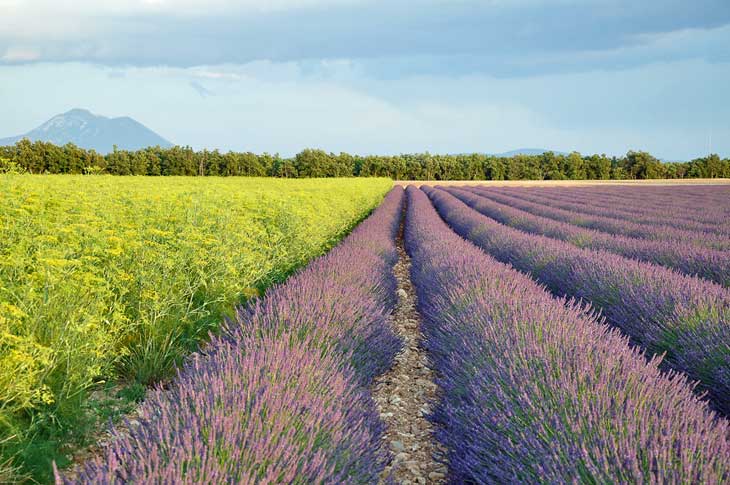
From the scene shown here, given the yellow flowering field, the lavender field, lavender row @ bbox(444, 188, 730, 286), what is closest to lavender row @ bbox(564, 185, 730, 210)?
lavender row @ bbox(444, 188, 730, 286)

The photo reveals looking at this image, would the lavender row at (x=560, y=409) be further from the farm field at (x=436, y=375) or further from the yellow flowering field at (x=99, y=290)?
the yellow flowering field at (x=99, y=290)

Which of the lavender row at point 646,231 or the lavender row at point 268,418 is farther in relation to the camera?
the lavender row at point 646,231

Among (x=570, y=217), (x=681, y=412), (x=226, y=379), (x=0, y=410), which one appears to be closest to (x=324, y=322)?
(x=226, y=379)

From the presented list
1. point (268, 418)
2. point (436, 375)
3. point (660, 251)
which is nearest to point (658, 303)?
point (436, 375)

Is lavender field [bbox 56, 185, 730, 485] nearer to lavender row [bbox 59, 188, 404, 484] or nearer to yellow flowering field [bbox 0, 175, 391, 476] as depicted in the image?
lavender row [bbox 59, 188, 404, 484]

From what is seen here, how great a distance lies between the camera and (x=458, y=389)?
285 centimetres

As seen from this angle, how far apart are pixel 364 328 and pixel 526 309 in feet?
4.05

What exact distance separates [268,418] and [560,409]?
119 centimetres

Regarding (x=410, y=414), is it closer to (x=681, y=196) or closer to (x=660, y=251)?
(x=660, y=251)

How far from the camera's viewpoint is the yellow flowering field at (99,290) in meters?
2.73

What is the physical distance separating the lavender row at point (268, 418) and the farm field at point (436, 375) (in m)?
0.01

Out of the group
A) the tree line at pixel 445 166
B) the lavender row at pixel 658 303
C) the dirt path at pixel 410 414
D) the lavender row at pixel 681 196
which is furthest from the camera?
the tree line at pixel 445 166

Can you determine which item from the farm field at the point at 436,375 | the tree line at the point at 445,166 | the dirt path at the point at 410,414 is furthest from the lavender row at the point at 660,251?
the tree line at the point at 445,166

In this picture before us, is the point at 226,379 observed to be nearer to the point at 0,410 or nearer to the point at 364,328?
the point at 0,410
